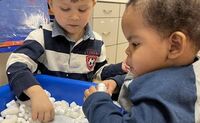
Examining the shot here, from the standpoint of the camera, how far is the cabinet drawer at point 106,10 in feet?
5.73

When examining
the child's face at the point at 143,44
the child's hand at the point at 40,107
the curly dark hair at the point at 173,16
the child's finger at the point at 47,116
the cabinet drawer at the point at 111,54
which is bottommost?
the cabinet drawer at the point at 111,54

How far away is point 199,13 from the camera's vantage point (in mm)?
410

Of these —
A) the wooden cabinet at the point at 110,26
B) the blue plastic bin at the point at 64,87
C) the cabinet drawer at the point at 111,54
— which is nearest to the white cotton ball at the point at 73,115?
the blue plastic bin at the point at 64,87

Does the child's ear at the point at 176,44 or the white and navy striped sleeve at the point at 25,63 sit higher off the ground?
the child's ear at the point at 176,44

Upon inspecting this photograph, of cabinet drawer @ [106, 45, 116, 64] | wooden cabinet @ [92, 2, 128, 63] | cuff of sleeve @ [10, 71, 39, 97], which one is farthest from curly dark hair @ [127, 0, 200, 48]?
cabinet drawer @ [106, 45, 116, 64]

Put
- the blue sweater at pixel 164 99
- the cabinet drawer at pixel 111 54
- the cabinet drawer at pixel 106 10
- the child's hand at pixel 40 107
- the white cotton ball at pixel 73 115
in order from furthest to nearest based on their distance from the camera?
the cabinet drawer at pixel 111 54 → the cabinet drawer at pixel 106 10 → the white cotton ball at pixel 73 115 → the child's hand at pixel 40 107 → the blue sweater at pixel 164 99

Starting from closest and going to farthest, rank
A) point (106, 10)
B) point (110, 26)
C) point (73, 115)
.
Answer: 1. point (73, 115)
2. point (106, 10)
3. point (110, 26)

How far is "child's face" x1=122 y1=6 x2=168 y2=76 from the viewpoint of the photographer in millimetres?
418

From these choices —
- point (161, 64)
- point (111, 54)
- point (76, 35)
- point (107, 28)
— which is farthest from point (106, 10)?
point (161, 64)

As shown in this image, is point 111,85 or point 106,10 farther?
point 106,10

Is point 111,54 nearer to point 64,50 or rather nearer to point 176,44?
point 64,50

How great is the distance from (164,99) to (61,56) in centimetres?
53

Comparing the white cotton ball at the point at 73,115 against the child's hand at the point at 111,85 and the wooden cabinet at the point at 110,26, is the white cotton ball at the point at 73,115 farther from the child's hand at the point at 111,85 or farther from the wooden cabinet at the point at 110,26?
the wooden cabinet at the point at 110,26

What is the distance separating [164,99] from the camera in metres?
0.39
